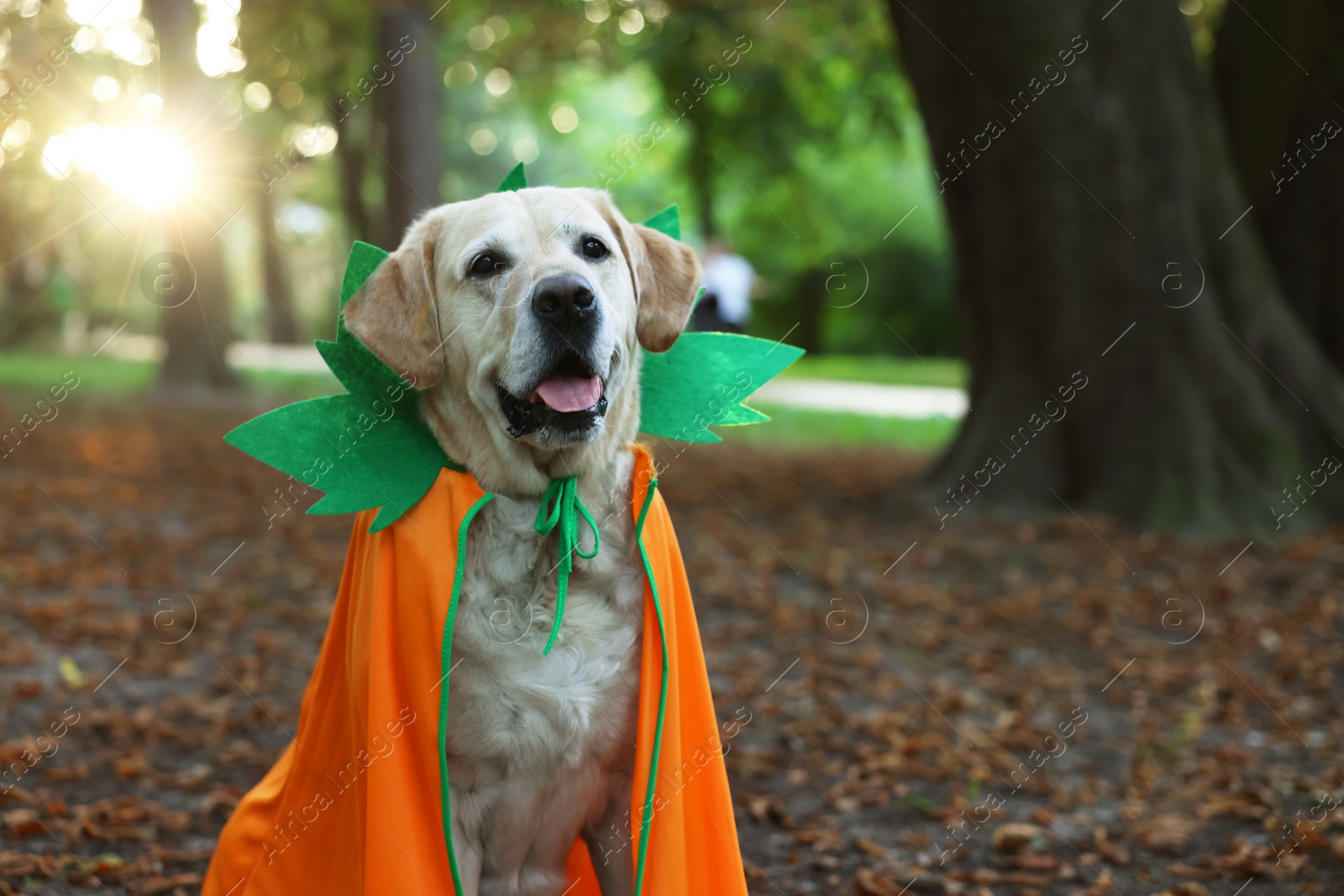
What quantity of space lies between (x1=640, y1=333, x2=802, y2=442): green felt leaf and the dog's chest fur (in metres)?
0.35

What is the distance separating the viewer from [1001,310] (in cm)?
774

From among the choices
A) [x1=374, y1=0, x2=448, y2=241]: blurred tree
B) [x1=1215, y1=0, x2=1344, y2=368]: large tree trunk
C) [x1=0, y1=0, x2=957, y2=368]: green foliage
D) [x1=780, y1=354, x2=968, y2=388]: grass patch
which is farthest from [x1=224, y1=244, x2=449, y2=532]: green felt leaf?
[x1=780, y1=354, x2=968, y2=388]: grass patch

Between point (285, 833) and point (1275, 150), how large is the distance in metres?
8.85

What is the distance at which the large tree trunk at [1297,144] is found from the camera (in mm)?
8219

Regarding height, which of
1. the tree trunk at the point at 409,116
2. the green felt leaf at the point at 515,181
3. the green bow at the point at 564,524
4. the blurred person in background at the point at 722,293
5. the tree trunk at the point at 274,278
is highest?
the tree trunk at the point at 274,278

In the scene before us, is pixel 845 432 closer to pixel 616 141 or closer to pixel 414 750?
pixel 414 750

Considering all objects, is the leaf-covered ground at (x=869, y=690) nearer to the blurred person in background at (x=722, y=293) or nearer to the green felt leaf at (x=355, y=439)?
the green felt leaf at (x=355, y=439)

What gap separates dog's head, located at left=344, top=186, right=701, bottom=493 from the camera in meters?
2.60

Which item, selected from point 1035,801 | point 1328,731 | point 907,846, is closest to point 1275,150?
point 1328,731

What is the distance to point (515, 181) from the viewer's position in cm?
310

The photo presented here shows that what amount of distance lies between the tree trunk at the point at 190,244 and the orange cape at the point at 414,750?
7.90 metres

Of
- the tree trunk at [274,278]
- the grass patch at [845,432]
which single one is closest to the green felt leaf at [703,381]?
the grass patch at [845,432]

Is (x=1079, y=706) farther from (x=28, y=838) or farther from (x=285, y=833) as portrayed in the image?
(x=28, y=838)

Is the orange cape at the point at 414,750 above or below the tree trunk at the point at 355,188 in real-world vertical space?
below
